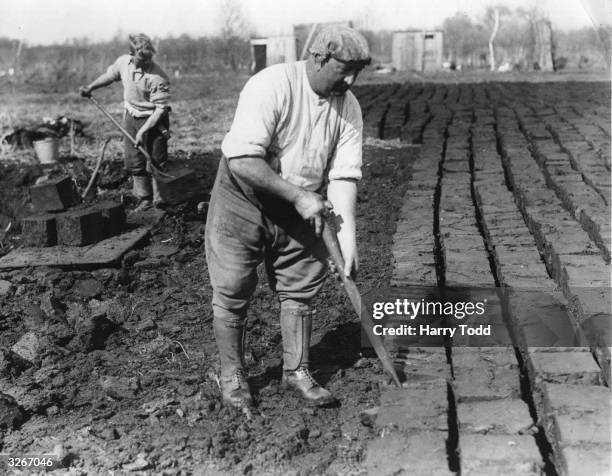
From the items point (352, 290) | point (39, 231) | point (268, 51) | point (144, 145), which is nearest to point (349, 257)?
point (352, 290)

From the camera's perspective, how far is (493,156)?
8391 mm

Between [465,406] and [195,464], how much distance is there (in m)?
1.12

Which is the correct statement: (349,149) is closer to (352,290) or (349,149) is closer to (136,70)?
(352,290)

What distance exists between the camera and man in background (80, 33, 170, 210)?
6.61 meters

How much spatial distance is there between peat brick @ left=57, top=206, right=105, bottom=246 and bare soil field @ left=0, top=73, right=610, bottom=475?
1.53 feet

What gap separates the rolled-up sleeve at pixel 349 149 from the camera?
323cm

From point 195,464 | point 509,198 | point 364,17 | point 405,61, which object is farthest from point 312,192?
point 405,61

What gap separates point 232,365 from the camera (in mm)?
3383

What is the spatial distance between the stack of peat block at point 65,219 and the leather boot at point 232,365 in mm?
2846

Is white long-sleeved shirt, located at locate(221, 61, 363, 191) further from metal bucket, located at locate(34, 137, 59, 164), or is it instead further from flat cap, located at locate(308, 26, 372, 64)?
metal bucket, located at locate(34, 137, 59, 164)

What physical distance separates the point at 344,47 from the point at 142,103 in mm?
4226

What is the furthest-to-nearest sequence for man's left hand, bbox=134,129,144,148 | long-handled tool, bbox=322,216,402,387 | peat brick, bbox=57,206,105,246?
man's left hand, bbox=134,129,144,148 < peat brick, bbox=57,206,105,246 < long-handled tool, bbox=322,216,402,387

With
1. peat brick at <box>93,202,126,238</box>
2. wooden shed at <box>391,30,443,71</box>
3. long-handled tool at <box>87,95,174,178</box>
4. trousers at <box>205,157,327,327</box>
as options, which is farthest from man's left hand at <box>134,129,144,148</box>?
wooden shed at <box>391,30,443,71</box>

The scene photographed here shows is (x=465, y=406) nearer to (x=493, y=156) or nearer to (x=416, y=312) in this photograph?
(x=416, y=312)
